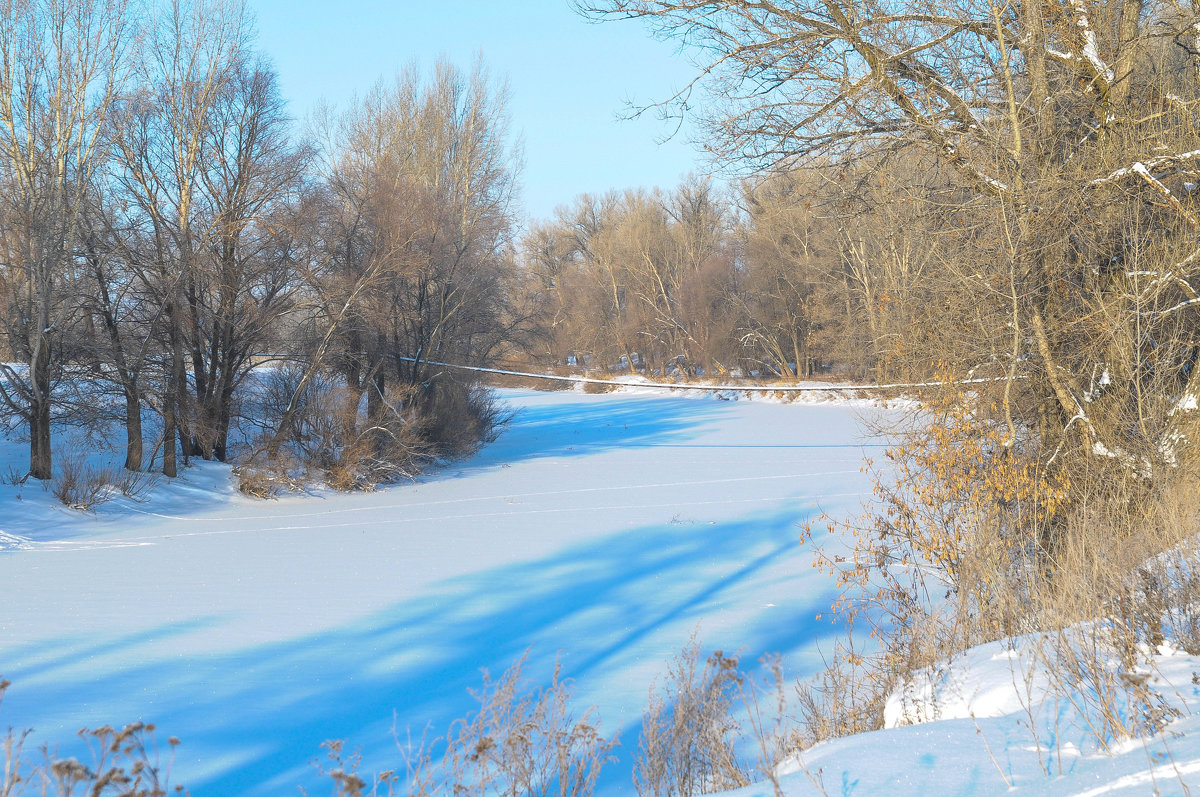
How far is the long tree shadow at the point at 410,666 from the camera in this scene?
6020mm

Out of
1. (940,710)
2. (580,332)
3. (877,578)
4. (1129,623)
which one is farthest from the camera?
(580,332)

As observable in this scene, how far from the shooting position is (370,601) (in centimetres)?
959

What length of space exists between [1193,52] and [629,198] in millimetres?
51557

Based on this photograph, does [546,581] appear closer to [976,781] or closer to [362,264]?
[976,781]

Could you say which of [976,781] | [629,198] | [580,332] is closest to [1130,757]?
[976,781]

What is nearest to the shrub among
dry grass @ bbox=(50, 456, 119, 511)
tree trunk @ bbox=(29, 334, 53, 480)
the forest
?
the forest

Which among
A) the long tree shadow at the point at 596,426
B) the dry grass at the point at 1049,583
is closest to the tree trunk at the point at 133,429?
the long tree shadow at the point at 596,426

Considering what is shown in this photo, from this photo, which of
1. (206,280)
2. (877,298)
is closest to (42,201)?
(206,280)

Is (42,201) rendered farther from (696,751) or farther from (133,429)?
(696,751)

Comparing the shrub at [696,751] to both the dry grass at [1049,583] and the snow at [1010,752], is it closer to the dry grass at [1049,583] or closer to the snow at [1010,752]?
the snow at [1010,752]

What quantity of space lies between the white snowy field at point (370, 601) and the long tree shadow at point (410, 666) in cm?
2

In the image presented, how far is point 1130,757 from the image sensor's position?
2.88 meters

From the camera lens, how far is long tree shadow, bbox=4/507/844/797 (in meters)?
6.02

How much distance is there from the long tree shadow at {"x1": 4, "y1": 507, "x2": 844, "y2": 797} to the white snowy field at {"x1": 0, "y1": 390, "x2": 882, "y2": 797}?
24 millimetres
